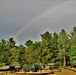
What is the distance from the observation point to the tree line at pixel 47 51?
259 ft

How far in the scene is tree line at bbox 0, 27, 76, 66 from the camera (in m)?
79.0

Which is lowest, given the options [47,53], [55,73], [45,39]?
[55,73]

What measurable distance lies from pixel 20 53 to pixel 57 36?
52.1 feet

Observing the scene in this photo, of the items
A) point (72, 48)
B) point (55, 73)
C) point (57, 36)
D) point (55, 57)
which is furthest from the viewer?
point (57, 36)

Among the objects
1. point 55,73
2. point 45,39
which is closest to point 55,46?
point 45,39

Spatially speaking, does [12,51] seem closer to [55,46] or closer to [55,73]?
[55,46]

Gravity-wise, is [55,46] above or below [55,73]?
above

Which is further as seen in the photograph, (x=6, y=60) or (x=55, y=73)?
(x=6, y=60)

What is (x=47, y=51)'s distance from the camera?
78.9 meters

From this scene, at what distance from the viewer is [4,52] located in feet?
285

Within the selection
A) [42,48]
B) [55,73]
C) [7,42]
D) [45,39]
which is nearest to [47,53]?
[42,48]

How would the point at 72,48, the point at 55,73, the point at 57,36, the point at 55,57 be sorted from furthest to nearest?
the point at 57,36
the point at 55,57
the point at 72,48
the point at 55,73

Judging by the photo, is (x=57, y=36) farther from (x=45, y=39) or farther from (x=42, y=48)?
(x=42, y=48)

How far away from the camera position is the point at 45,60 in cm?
7819
